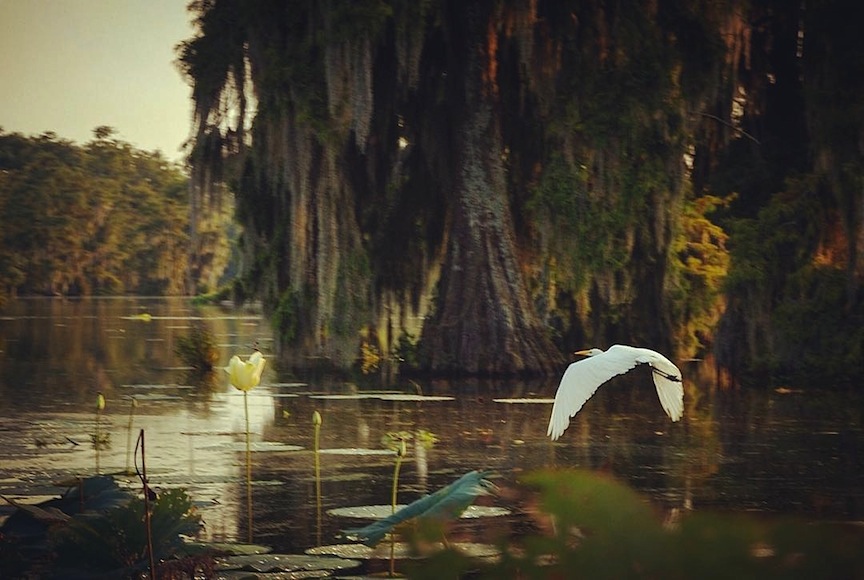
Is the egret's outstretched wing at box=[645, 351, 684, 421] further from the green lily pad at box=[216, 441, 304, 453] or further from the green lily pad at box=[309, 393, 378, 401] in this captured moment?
the green lily pad at box=[309, 393, 378, 401]

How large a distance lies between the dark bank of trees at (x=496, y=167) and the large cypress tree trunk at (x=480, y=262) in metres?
0.03

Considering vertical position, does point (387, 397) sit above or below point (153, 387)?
below

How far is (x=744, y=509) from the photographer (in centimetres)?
938

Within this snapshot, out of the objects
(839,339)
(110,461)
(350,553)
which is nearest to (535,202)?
(839,339)

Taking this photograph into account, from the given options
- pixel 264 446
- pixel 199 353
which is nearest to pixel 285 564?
pixel 264 446

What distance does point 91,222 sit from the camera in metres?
102

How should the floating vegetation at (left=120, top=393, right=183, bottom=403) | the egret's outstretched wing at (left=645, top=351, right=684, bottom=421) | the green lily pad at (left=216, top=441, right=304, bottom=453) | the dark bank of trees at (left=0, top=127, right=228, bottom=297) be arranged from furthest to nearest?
the dark bank of trees at (left=0, top=127, right=228, bottom=297) → the floating vegetation at (left=120, top=393, right=183, bottom=403) → the green lily pad at (left=216, top=441, right=304, bottom=453) → the egret's outstretched wing at (left=645, top=351, right=684, bottom=421)

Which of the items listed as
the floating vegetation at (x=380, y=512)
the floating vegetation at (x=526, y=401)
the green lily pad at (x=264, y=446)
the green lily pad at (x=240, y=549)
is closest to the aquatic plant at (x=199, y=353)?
the floating vegetation at (x=526, y=401)

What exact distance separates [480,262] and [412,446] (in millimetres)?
9540

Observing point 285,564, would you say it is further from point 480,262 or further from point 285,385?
point 480,262

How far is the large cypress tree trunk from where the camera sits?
22109 mm

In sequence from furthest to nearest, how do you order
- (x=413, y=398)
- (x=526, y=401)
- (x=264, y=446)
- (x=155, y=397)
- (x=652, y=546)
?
(x=155, y=397)
(x=413, y=398)
(x=526, y=401)
(x=264, y=446)
(x=652, y=546)

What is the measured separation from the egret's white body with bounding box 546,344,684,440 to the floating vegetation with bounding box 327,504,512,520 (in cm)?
54

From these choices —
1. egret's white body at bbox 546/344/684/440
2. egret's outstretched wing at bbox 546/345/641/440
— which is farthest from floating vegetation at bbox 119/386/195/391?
egret's outstretched wing at bbox 546/345/641/440
